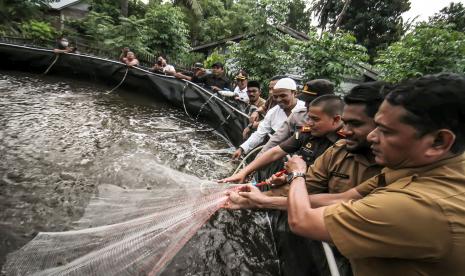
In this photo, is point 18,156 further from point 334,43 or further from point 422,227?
point 334,43

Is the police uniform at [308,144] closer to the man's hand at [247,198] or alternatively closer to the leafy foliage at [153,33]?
the man's hand at [247,198]

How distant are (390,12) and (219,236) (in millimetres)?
27367

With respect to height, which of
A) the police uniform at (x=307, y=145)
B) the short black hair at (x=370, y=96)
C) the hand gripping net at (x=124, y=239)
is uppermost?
the short black hair at (x=370, y=96)

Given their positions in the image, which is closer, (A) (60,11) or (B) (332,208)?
(B) (332,208)

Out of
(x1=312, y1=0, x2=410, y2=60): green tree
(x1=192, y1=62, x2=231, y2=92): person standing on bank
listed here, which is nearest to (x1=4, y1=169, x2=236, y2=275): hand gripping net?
(x1=192, y1=62, x2=231, y2=92): person standing on bank

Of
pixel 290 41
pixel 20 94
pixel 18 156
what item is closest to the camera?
pixel 18 156

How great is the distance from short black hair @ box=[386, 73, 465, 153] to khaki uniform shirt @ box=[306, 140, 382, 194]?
0.87 m

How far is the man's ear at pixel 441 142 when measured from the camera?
1.22 m

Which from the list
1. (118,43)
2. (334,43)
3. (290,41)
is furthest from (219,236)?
(118,43)

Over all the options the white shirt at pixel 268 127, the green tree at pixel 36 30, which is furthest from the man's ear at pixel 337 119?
the green tree at pixel 36 30

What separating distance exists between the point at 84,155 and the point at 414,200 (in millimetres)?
4946

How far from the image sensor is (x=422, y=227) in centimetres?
107

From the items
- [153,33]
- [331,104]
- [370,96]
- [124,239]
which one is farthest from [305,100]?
[153,33]

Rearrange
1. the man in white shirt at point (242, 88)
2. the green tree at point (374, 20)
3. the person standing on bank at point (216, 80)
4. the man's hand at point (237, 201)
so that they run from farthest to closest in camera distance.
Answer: the green tree at point (374, 20), the person standing on bank at point (216, 80), the man in white shirt at point (242, 88), the man's hand at point (237, 201)
